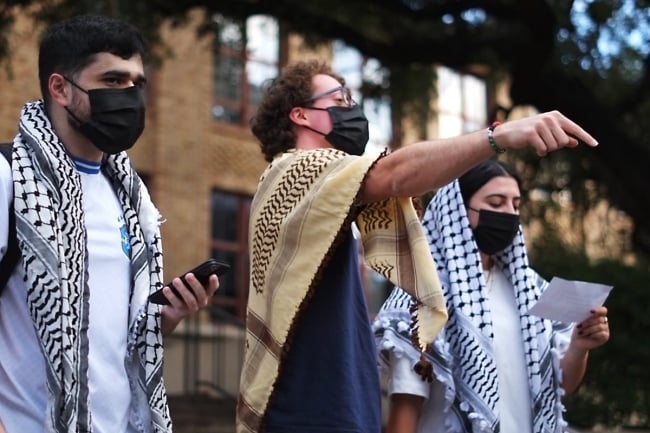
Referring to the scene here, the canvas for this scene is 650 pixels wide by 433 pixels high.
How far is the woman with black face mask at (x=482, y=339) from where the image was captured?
5113 millimetres

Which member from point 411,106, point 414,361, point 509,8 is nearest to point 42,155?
point 414,361

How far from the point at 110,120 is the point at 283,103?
3.38 feet

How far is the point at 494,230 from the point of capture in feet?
17.8

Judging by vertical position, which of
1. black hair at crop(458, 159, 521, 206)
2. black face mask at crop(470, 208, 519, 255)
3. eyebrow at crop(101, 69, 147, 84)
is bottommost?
black face mask at crop(470, 208, 519, 255)

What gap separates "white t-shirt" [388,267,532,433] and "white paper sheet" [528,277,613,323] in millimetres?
234

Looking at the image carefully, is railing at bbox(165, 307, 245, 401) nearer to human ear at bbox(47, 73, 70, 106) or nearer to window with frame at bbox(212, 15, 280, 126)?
window with frame at bbox(212, 15, 280, 126)

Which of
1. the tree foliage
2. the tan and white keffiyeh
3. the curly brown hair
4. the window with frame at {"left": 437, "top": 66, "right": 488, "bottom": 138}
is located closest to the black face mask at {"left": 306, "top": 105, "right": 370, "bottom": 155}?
the curly brown hair

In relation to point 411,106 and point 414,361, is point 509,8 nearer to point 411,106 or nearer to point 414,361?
point 411,106

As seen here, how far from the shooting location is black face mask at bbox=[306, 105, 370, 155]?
15.8 ft

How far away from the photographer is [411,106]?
15.6 meters

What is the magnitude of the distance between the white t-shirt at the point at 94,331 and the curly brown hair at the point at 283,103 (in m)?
0.88

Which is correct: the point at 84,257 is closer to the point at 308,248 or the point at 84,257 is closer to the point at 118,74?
the point at 118,74

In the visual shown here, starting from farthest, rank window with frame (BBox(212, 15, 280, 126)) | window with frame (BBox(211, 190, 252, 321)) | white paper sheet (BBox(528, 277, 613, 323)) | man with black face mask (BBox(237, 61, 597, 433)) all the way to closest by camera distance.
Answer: window with frame (BBox(212, 15, 280, 126)) → window with frame (BBox(211, 190, 252, 321)) → white paper sheet (BBox(528, 277, 613, 323)) → man with black face mask (BBox(237, 61, 597, 433))

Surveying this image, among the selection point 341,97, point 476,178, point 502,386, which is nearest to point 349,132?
point 341,97
